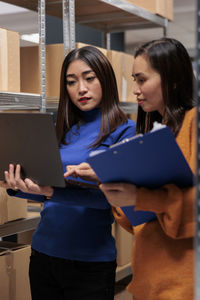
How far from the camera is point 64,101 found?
72.9 inches

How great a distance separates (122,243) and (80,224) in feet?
5.12

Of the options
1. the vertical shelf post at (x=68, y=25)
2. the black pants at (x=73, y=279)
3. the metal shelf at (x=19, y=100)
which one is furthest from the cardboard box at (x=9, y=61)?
the black pants at (x=73, y=279)

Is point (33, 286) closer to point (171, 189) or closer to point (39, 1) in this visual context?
point (171, 189)

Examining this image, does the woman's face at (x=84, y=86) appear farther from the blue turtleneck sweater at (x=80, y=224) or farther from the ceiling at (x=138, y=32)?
the ceiling at (x=138, y=32)

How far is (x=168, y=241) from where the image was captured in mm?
1172

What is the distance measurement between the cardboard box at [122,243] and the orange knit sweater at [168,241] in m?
1.87

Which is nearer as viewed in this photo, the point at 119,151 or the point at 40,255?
the point at 119,151

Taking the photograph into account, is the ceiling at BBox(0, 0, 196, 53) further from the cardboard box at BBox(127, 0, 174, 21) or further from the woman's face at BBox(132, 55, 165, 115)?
the woman's face at BBox(132, 55, 165, 115)

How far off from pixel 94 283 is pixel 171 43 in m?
0.91

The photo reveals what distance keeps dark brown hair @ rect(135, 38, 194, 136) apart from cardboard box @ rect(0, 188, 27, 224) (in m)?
1.31

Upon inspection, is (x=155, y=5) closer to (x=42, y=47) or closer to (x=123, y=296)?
(x=42, y=47)

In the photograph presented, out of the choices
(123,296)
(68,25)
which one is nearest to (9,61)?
(68,25)

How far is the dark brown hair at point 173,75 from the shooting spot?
4.01 ft

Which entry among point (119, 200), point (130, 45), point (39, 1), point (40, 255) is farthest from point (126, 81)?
point (130, 45)
